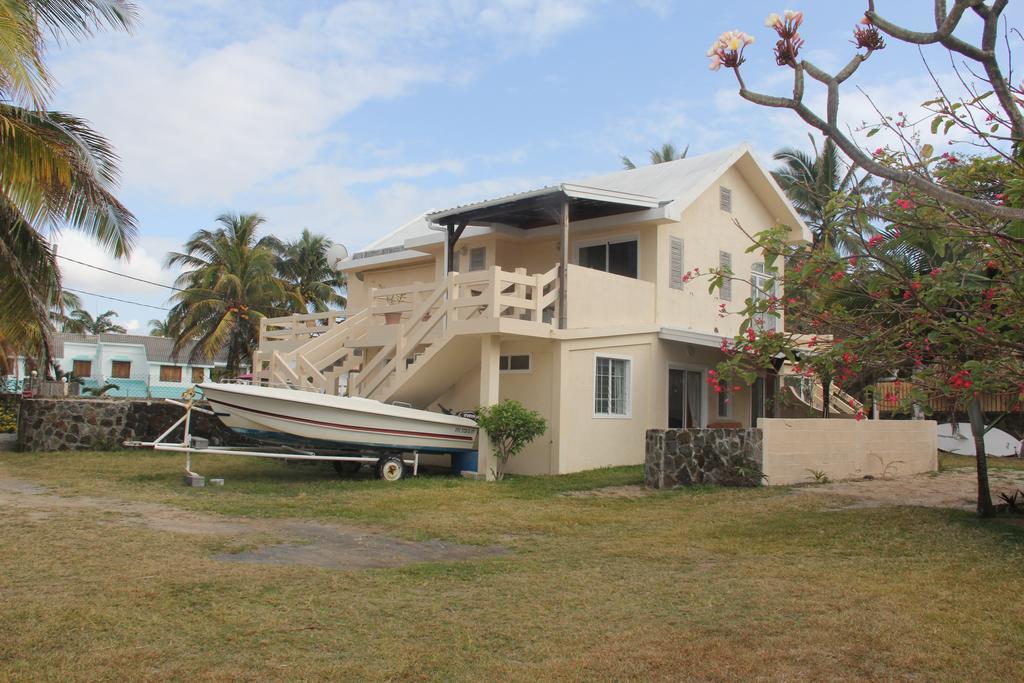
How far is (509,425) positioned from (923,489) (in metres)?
6.78

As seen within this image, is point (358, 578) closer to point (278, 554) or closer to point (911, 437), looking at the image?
point (278, 554)

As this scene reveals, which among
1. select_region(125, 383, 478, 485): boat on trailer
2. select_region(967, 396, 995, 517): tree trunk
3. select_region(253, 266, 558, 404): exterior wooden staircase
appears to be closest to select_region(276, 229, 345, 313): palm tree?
select_region(253, 266, 558, 404): exterior wooden staircase

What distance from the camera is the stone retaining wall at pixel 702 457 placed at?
573 inches

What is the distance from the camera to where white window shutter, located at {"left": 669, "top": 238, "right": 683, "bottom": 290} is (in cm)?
1939

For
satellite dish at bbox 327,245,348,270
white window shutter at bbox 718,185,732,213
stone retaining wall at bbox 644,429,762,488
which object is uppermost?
white window shutter at bbox 718,185,732,213

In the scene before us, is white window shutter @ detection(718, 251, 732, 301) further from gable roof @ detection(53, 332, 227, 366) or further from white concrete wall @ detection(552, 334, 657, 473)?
gable roof @ detection(53, 332, 227, 366)

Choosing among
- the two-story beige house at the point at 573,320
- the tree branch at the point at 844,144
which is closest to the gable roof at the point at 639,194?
the two-story beige house at the point at 573,320

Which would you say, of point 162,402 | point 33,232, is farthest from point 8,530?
point 162,402

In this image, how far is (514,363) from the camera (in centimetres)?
1766

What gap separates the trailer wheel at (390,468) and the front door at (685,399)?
6.28m

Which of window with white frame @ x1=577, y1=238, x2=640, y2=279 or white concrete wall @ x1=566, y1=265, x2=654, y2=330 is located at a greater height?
window with white frame @ x1=577, y1=238, x2=640, y2=279

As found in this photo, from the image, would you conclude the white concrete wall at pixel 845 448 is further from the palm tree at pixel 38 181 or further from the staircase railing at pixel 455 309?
the palm tree at pixel 38 181

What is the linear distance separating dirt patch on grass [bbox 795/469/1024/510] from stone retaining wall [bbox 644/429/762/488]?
3.27 feet

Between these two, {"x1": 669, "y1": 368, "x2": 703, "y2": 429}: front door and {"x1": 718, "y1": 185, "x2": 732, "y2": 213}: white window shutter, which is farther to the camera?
{"x1": 718, "y1": 185, "x2": 732, "y2": 213}: white window shutter
